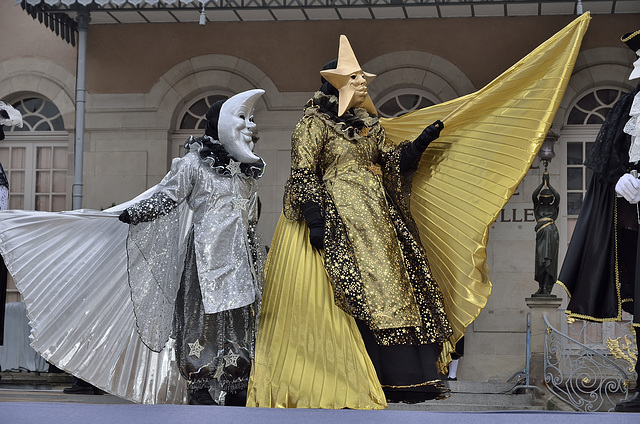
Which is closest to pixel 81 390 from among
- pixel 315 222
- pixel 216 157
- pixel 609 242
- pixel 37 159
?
pixel 216 157

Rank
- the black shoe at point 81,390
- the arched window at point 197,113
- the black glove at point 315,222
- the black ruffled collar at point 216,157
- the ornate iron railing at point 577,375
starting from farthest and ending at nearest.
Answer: the arched window at point 197,113 < the ornate iron railing at point 577,375 < the black shoe at point 81,390 < the black ruffled collar at point 216,157 < the black glove at point 315,222

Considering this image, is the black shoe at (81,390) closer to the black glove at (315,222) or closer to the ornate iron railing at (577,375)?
the black glove at (315,222)

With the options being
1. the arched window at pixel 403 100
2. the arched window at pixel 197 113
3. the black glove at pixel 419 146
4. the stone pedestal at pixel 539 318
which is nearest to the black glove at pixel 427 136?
the black glove at pixel 419 146

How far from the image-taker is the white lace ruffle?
4.89 meters

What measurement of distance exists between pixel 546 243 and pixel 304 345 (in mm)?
5109

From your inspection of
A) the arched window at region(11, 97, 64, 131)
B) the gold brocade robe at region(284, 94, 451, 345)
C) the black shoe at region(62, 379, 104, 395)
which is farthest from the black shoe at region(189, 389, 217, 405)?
the arched window at region(11, 97, 64, 131)

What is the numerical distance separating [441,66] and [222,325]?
674cm

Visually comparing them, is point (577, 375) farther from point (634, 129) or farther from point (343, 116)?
point (343, 116)

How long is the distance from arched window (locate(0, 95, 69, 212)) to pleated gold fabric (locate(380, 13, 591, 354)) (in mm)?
7294

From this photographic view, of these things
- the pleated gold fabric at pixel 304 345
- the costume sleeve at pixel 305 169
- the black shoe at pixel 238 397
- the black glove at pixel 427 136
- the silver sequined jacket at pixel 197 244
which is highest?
the black glove at pixel 427 136

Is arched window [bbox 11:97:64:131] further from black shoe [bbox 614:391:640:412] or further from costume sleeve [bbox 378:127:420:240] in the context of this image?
black shoe [bbox 614:391:640:412]

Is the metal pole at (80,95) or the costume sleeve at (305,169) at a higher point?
the metal pole at (80,95)

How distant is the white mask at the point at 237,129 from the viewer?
5.18 m

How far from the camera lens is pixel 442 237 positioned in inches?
206
